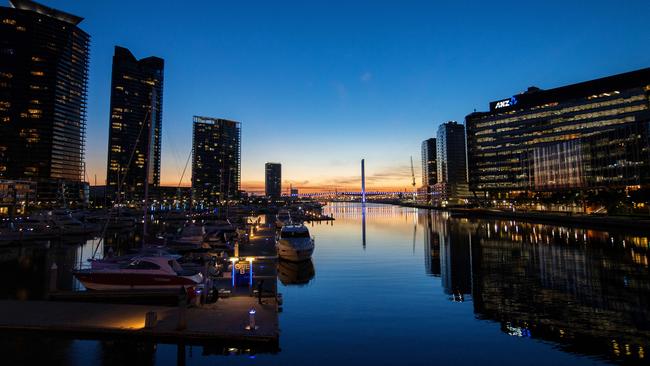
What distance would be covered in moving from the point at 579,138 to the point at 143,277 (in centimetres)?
15357

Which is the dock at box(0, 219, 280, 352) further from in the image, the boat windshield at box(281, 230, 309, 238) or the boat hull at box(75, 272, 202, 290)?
the boat windshield at box(281, 230, 309, 238)

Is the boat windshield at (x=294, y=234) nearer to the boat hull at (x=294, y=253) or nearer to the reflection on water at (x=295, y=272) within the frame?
the boat hull at (x=294, y=253)

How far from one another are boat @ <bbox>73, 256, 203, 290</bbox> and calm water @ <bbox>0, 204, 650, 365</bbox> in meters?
4.79

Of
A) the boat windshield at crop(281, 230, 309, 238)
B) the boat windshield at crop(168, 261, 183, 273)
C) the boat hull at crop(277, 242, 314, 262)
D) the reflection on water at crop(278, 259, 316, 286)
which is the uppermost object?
the boat windshield at crop(281, 230, 309, 238)

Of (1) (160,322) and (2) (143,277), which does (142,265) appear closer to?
(2) (143,277)

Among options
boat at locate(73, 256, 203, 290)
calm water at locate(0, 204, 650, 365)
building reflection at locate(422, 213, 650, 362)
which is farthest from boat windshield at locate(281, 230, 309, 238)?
boat at locate(73, 256, 203, 290)

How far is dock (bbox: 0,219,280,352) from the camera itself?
15.2 meters

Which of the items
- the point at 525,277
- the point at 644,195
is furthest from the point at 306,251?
the point at 644,195

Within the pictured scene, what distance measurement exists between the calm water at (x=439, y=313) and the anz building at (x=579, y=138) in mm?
94073

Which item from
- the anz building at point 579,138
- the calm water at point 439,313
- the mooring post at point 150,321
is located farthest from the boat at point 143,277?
the anz building at point 579,138

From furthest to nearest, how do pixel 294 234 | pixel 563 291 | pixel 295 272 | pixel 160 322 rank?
pixel 294 234 < pixel 295 272 < pixel 563 291 < pixel 160 322

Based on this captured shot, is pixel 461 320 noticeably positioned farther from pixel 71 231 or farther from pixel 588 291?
pixel 71 231

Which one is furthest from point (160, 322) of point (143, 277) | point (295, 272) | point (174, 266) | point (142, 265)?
point (295, 272)

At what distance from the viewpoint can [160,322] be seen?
16250 millimetres
